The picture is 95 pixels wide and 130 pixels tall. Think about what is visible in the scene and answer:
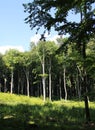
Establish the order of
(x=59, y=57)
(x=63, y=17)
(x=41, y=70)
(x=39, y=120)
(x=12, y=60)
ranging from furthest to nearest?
1. (x=12, y=60)
2. (x=41, y=70)
3. (x=59, y=57)
4. (x=39, y=120)
5. (x=63, y=17)

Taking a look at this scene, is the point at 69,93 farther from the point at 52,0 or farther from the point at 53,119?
the point at 52,0

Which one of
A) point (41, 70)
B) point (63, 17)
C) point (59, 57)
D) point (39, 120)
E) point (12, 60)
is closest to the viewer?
point (63, 17)

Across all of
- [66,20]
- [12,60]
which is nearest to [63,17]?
[66,20]

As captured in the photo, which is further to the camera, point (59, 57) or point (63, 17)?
point (59, 57)

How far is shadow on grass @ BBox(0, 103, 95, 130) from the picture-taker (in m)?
14.2

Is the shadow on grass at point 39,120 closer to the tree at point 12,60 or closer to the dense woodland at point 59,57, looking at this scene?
the dense woodland at point 59,57

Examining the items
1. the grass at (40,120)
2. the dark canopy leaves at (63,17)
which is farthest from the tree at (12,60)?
the dark canopy leaves at (63,17)

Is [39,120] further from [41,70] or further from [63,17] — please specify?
[41,70]

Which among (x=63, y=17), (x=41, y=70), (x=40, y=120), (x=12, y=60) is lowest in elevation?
(x=40, y=120)

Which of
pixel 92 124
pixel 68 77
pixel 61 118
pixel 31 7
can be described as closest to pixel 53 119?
pixel 61 118

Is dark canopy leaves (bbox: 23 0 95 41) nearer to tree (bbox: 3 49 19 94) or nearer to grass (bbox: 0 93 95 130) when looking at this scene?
grass (bbox: 0 93 95 130)

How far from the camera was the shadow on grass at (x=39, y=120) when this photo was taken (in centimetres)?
1423

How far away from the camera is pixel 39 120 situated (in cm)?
1669

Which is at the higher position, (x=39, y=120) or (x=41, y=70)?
(x=41, y=70)
